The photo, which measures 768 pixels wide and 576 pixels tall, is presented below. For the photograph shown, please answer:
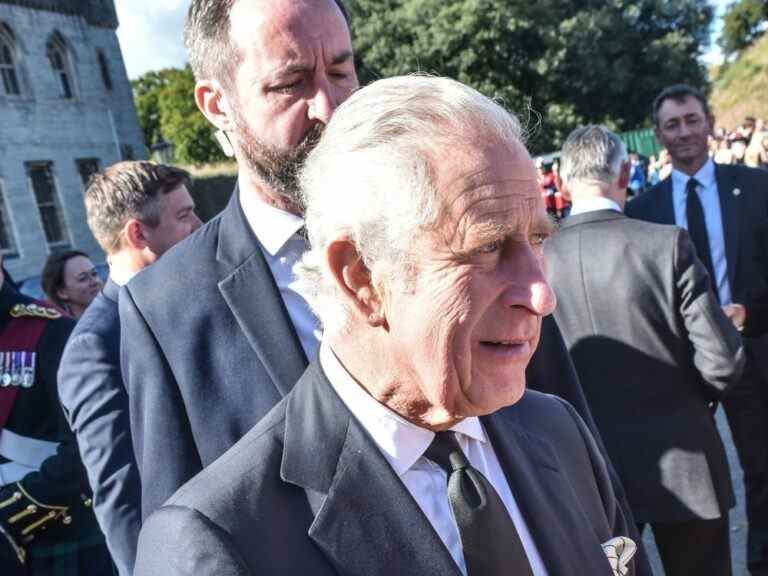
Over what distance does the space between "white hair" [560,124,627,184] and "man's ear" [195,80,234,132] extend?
1998mm

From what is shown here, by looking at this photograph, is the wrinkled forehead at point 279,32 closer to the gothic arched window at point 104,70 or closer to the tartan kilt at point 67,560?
the tartan kilt at point 67,560

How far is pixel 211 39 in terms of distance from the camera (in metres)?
1.71

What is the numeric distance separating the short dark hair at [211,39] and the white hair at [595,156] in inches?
72.2

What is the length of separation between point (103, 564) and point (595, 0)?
30.0 meters

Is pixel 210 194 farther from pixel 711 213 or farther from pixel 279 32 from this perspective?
pixel 279 32

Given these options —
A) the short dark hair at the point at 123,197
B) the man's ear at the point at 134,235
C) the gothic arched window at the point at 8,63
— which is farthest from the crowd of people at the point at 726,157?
the gothic arched window at the point at 8,63

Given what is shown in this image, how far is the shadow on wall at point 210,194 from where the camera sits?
25.0m

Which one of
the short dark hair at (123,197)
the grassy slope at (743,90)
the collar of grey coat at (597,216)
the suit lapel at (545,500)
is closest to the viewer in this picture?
the suit lapel at (545,500)

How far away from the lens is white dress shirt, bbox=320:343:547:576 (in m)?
1.24

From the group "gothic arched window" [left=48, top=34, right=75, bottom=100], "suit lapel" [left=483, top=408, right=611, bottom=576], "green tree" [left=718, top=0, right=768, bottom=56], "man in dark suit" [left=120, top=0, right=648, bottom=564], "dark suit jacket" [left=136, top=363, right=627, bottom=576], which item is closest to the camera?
"dark suit jacket" [left=136, top=363, right=627, bottom=576]

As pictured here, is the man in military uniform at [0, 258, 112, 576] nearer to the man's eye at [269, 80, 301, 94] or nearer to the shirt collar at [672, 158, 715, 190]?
the man's eye at [269, 80, 301, 94]

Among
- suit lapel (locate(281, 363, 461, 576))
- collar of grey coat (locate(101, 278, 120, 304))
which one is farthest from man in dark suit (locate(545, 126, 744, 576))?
suit lapel (locate(281, 363, 461, 576))

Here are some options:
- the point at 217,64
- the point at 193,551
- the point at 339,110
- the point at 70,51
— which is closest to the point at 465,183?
the point at 339,110

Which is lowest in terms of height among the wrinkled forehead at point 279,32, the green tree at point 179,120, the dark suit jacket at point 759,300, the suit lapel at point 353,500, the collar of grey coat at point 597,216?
the dark suit jacket at point 759,300
